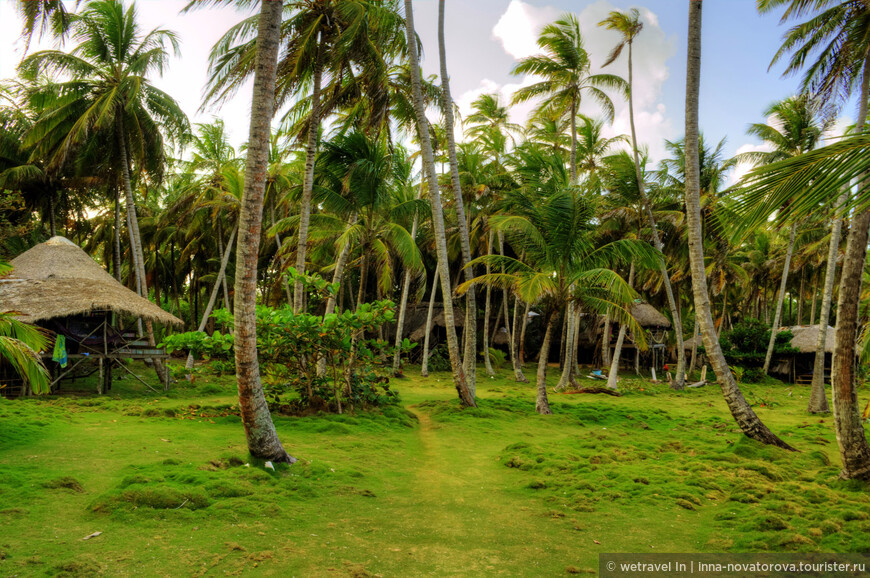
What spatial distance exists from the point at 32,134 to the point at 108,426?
36.9 ft

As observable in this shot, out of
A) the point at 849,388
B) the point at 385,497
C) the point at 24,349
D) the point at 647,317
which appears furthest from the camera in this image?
the point at 647,317

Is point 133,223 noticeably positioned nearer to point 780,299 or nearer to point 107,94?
point 107,94

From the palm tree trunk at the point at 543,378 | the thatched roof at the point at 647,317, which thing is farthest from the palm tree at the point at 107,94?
the thatched roof at the point at 647,317

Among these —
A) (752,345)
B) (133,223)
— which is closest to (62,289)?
(133,223)

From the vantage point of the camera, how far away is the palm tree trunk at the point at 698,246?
28.5 feet

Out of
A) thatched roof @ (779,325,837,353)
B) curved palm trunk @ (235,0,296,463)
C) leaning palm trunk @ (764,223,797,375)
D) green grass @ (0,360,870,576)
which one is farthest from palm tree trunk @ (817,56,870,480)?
thatched roof @ (779,325,837,353)

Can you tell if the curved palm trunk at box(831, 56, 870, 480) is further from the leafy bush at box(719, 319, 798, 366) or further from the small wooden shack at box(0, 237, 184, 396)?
the leafy bush at box(719, 319, 798, 366)

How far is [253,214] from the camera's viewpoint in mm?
6098

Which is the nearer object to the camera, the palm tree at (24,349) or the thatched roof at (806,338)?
the palm tree at (24,349)

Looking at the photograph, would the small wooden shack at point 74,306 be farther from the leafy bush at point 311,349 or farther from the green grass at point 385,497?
the leafy bush at point 311,349

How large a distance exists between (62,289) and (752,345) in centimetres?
2424

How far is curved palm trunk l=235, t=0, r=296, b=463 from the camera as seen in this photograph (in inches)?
239

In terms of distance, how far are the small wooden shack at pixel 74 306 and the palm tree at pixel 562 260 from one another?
327 inches

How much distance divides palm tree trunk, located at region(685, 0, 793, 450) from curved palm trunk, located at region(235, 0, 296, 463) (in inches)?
245
